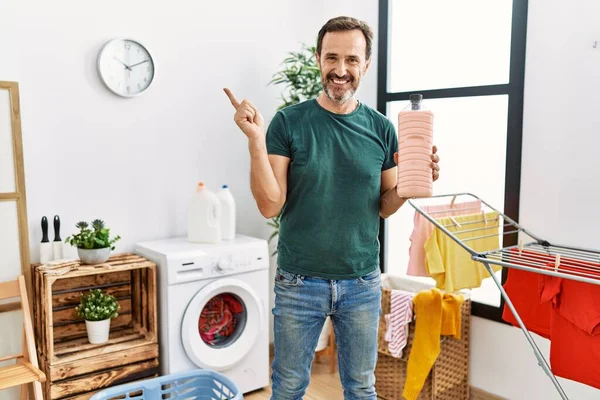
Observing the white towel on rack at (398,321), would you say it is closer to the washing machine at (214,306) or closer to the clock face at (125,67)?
the washing machine at (214,306)

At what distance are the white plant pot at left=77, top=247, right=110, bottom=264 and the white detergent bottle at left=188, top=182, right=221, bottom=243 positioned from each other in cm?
50

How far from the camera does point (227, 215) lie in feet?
10.0

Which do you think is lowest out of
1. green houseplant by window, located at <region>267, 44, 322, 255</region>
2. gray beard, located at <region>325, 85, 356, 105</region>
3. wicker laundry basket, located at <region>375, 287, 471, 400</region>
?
wicker laundry basket, located at <region>375, 287, 471, 400</region>

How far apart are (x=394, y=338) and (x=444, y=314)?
0.93ft

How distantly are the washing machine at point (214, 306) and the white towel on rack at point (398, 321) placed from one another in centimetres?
68

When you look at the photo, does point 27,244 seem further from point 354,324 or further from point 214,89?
point 354,324

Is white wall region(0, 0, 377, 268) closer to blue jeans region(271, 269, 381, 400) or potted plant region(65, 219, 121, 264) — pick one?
potted plant region(65, 219, 121, 264)

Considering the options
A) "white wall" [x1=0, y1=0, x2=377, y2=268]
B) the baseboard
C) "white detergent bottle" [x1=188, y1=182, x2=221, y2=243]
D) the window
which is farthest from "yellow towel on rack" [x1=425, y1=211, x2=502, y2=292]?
"white wall" [x1=0, y1=0, x2=377, y2=268]

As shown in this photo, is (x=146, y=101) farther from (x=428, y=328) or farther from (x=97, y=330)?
(x=428, y=328)

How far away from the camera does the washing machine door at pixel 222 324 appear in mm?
2725

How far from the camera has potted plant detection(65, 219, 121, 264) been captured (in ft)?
8.48

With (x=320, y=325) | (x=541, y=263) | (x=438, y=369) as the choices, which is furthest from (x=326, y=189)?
(x=438, y=369)

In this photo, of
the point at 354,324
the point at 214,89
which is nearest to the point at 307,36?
the point at 214,89

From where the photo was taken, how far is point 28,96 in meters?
2.62
